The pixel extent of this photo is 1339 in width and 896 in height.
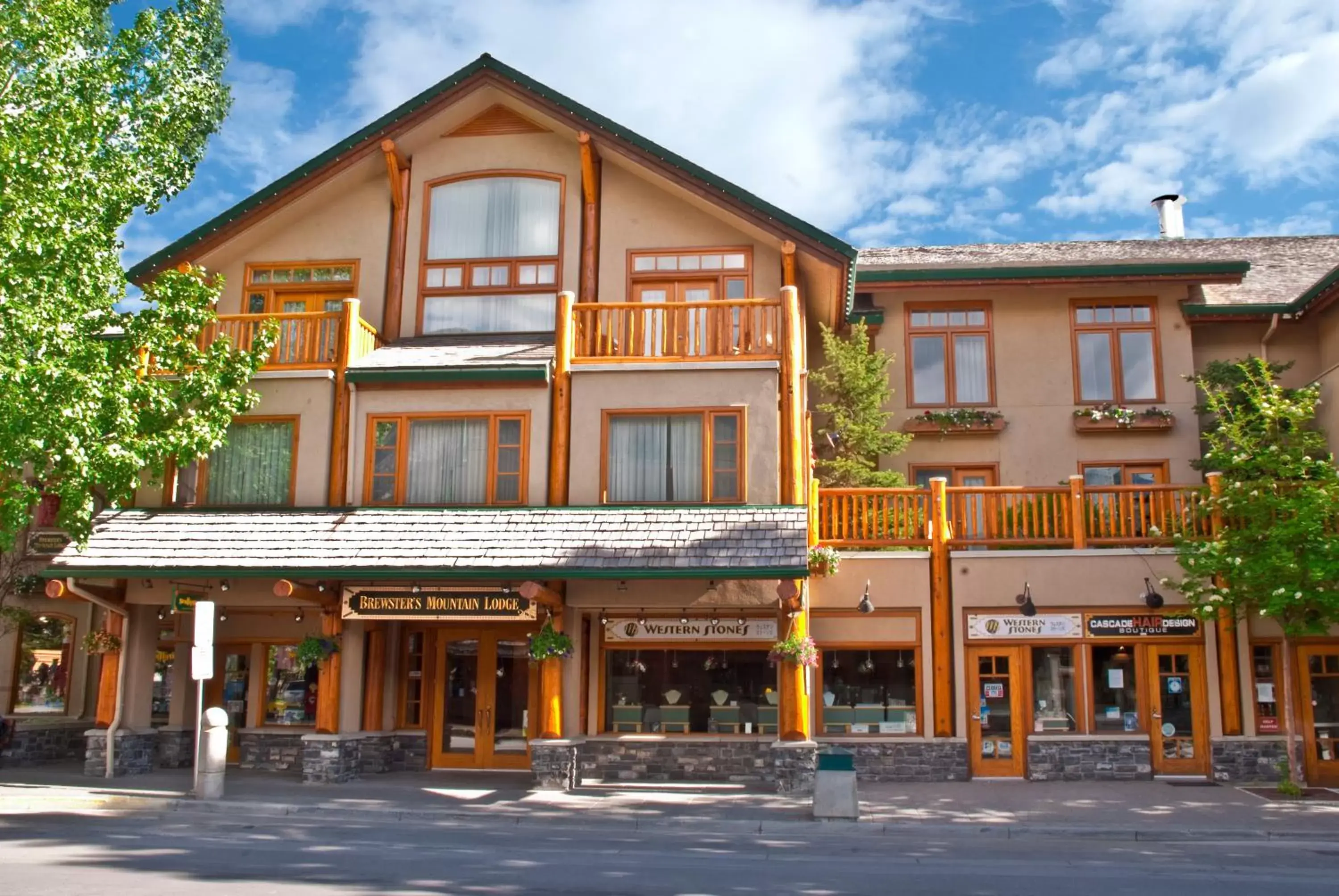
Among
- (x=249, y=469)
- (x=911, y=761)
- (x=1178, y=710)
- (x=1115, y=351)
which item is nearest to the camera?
(x=911, y=761)

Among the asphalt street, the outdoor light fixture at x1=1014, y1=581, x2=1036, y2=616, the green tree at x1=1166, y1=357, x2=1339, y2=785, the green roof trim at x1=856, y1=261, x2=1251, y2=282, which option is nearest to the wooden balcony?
the asphalt street

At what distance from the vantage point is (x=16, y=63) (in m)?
19.3

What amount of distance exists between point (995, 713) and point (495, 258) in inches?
429

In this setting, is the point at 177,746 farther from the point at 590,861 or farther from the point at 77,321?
the point at 590,861

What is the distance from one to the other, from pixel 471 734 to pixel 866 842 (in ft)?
26.2

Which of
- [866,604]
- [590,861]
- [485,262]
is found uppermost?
[485,262]

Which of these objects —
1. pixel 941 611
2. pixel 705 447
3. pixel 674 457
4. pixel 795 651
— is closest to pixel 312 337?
pixel 674 457

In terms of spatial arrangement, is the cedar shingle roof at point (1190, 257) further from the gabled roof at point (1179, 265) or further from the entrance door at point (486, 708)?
the entrance door at point (486, 708)

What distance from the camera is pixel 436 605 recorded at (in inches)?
659

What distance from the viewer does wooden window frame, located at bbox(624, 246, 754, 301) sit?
755 inches

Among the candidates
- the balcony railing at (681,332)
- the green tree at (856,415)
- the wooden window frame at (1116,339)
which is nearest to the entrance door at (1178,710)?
the green tree at (856,415)

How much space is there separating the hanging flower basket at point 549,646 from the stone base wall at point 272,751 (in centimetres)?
492

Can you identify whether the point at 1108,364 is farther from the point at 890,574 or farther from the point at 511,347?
the point at 511,347

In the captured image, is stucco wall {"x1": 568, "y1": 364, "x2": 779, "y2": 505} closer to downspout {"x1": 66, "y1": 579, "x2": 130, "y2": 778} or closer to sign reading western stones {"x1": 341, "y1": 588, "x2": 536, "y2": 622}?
sign reading western stones {"x1": 341, "y1": 588, "x2": 536, "y2": 622}
